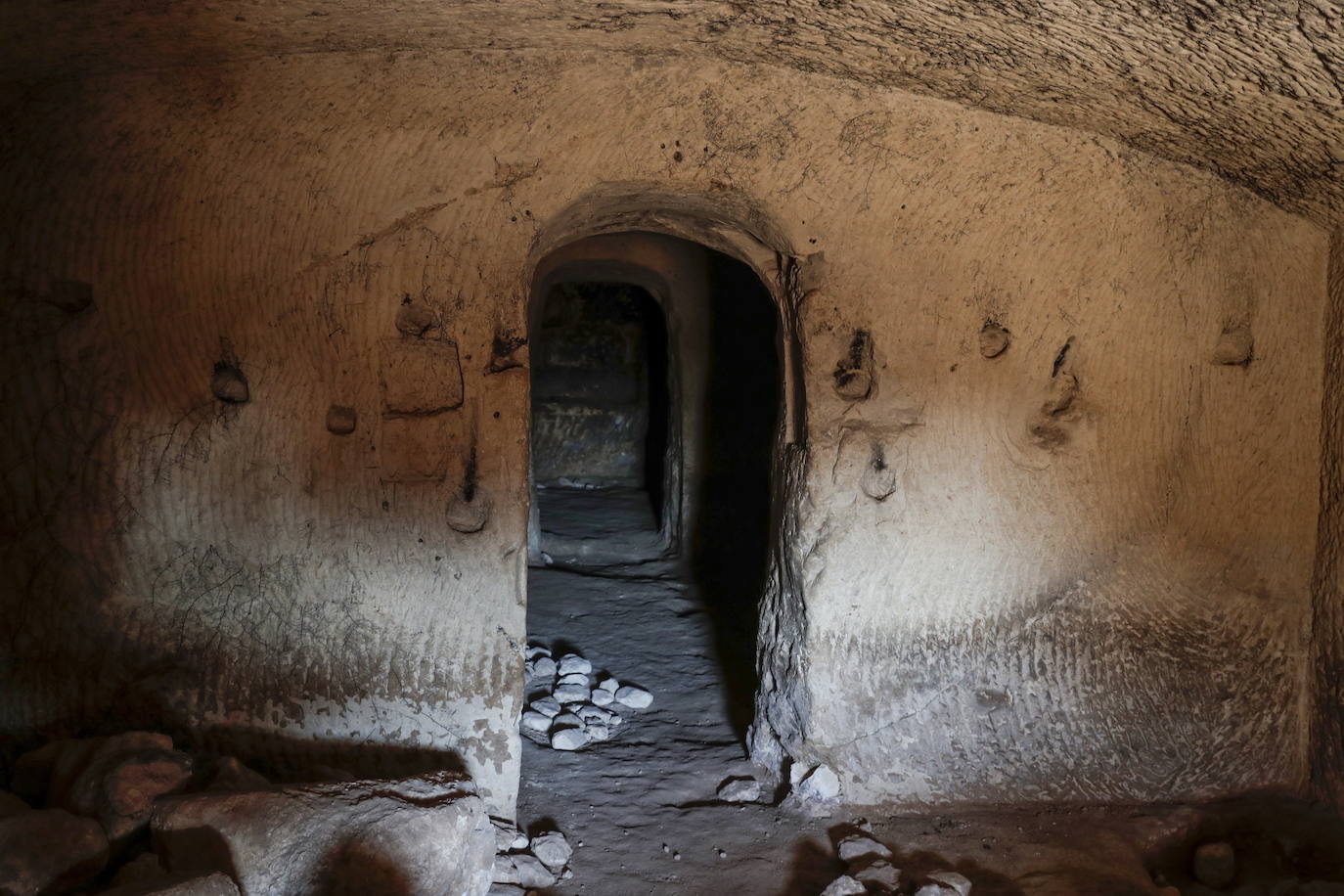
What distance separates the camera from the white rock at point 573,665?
4.27m

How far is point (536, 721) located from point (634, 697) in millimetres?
480

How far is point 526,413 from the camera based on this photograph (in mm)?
2906

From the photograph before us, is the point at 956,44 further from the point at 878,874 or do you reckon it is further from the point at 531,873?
the point at 531,873

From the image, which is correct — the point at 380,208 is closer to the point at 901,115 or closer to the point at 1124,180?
the point at 901,115

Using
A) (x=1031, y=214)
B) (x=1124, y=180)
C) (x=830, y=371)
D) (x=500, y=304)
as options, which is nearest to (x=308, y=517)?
(x=500, y=304)

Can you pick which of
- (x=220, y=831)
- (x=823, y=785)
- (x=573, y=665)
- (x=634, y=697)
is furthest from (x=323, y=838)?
(x=573, y=665)

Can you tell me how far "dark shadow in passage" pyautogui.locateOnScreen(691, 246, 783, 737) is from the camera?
562 cm

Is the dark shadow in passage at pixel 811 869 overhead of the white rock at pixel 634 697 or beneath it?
beneath

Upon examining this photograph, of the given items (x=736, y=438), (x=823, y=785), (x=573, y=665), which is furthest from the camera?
(x=736, y=438)

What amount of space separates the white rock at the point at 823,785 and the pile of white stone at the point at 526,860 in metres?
0.82

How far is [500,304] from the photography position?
2861 millimetres

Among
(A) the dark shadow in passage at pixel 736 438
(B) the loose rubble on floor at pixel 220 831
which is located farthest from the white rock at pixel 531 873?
(A) the dark shadow in passage at pixel 736 438

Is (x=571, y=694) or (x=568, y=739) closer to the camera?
(x=568, y=739)

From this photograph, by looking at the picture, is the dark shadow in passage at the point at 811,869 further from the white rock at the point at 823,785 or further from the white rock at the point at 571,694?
the white rock at the point at 571,694
